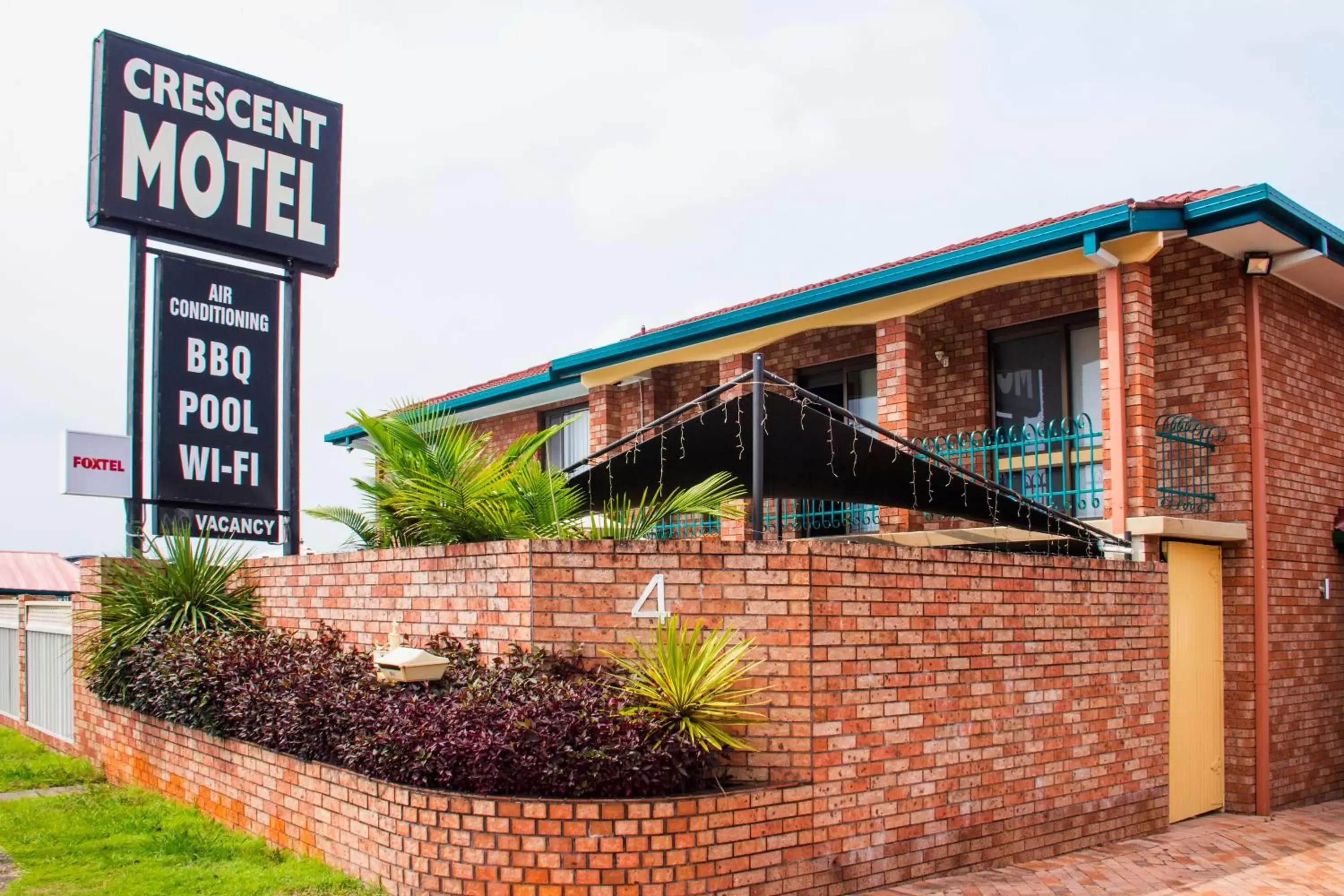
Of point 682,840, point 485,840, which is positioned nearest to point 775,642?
point 682,840

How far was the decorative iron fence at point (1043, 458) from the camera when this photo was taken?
10281 millimetres

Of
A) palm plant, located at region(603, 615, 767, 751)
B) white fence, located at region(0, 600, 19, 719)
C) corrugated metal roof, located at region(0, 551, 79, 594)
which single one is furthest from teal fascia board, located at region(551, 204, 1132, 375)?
corrugated metal roof, located at region(0, 551, 79, 594)

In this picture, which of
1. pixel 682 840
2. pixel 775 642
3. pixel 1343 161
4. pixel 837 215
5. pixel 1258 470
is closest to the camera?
pixel 682 840

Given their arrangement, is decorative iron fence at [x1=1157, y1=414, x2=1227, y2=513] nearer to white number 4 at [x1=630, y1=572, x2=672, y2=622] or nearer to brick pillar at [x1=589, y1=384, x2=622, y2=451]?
white number 4 at [x1=630, y1=572, x2=672, y2=622]

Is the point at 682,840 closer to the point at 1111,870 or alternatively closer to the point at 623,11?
the point at 1111,870

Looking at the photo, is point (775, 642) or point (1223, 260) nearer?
point (775, 642)

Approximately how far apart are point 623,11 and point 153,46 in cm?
544

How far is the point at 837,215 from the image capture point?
1833 cm

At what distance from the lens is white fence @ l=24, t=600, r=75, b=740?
512 inches

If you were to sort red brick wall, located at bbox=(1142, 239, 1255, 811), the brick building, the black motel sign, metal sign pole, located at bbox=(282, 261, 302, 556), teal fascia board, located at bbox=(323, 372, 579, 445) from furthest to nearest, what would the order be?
1. teal fascia board, located at bbox=(323, 372, 579, 445)
2. metal sign pole, located at bbox=(282, 261, 302, 556)
3. the black motel sign
4. red brick wall, located at bbox=(1142, 239, 1255, 811)
5. the brick building

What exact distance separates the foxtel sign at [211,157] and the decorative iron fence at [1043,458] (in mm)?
6978

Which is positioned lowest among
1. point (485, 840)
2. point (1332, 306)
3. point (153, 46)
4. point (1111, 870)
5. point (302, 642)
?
point (1111, 870)

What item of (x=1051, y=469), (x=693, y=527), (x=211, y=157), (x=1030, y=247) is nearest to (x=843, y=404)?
(x=693, y=527)

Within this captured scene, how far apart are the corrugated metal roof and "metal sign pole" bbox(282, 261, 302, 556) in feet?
86.1
